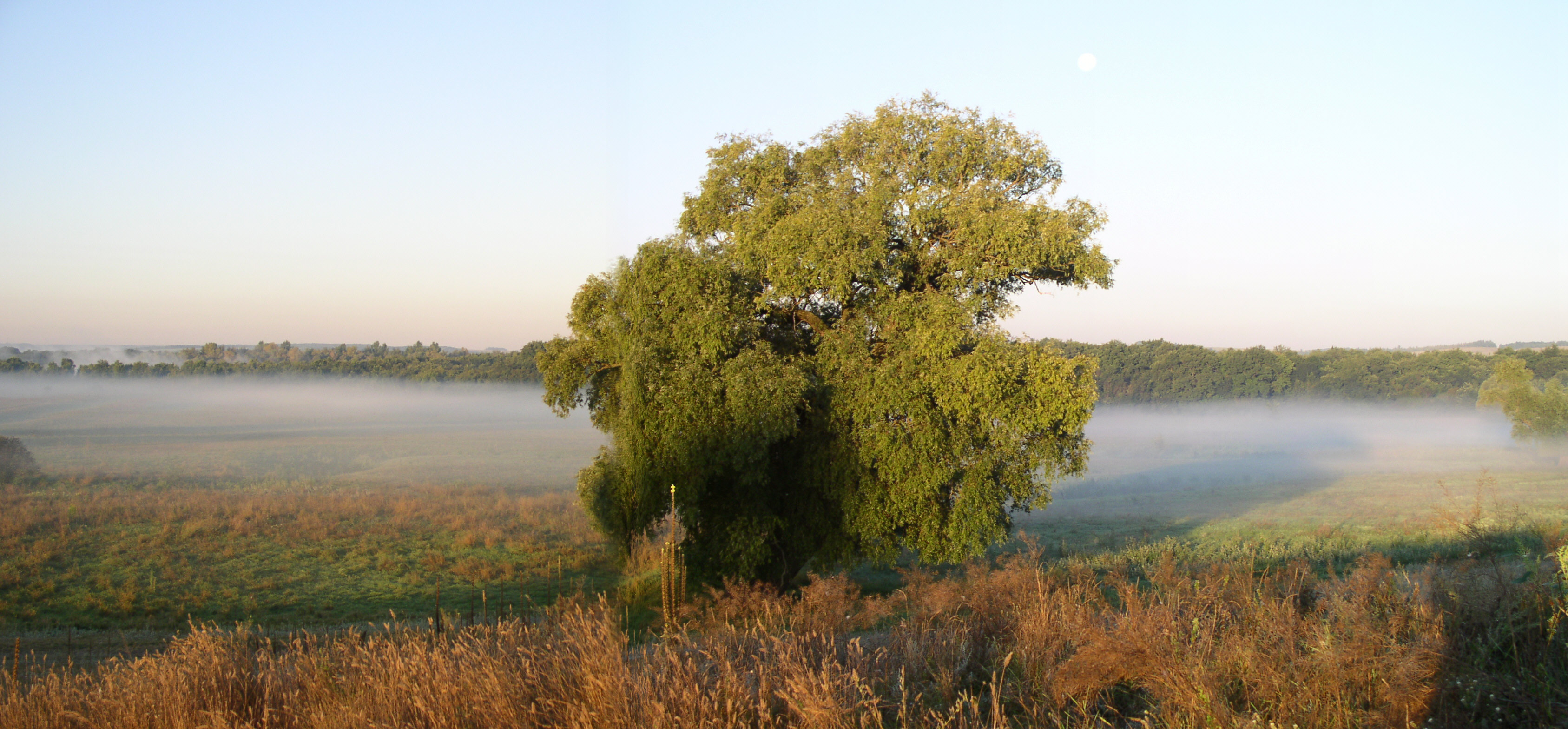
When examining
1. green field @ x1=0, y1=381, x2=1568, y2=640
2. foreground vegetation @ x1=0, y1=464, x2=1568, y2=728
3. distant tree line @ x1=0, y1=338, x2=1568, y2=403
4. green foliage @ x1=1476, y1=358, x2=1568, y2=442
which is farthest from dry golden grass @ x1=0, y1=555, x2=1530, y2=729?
distant tree line @ x1=0, y1=338, x2=1568, y2=403

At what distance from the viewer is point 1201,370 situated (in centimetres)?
8388

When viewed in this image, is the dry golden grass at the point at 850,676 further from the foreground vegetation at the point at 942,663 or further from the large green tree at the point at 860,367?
the large green tree at the point at 860,367

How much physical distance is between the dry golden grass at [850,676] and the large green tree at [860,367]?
6.46 meters

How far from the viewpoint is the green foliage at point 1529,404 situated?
46.6 metres


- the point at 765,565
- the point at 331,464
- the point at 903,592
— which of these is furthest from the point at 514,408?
the point at 903,592

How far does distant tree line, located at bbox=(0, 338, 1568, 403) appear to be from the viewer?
77.9 meters

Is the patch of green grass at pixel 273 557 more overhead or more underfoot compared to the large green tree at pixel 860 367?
more underfoot

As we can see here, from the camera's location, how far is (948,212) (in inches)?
553

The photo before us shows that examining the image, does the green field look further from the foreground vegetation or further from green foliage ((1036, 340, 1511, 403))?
green foliage ((1036, 340, 1511, 403))

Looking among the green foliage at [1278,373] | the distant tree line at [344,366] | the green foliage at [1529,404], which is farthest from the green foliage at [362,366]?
the green foliage at [1529,404]

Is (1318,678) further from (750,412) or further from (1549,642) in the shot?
(750,412)

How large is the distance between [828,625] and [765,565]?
816cm

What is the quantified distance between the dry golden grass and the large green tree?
6462mm

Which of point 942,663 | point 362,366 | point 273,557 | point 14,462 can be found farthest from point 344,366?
point 942,663
